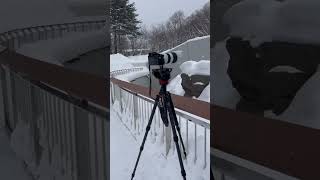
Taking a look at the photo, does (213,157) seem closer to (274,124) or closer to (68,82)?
(274,124)

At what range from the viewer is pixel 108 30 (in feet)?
3.53

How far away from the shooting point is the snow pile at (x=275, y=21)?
0.93 m

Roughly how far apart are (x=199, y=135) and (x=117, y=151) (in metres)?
1.00

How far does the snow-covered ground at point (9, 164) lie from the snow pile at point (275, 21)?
2.38 ft

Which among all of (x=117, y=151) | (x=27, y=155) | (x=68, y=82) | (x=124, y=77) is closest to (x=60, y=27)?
(x=68, y=82)

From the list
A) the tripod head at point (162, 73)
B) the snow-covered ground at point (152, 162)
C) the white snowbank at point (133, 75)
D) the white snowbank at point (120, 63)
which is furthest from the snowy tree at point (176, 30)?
A: the tripod head at point (162, 73)

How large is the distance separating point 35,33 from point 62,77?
137 millimetres

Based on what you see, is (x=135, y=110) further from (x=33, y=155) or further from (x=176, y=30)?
(x=176, y=30)

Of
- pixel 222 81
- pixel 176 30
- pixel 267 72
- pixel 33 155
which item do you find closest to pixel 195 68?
pixel 222 81

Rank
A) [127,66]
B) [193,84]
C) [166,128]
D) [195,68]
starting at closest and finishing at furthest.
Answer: [166,128] < [193,84] < [195,68] < [127,66]

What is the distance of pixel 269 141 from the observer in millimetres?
1075

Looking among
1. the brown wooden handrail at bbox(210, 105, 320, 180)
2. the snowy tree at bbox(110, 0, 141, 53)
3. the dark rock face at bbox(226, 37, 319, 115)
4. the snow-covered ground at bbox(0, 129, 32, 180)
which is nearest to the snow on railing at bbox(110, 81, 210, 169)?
the brown wooden handrail at bbox(210, 105, 320, 180)

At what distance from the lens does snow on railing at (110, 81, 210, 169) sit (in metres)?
3.09

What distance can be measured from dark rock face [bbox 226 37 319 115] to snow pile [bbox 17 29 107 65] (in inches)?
17.0
